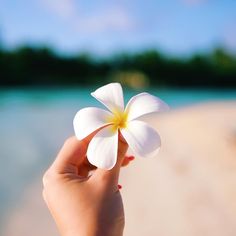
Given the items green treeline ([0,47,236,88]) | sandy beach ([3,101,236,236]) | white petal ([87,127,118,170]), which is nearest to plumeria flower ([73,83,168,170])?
white petal ([87,127,118,170])

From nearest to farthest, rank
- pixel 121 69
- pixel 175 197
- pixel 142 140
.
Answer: pixel 142 140 → pixel 175 197 → pixel 121 69

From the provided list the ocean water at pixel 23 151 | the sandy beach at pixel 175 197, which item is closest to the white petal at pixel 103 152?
the sandy beach at pixel 175 197

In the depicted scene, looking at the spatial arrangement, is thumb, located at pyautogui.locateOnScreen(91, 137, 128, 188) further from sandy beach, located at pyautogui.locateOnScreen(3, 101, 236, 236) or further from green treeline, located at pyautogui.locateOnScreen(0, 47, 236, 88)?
green treeline, located at pyautogui.locateOnScreen(0, 47, 236, 88)

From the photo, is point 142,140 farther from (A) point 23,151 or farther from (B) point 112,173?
(A) point 23,151

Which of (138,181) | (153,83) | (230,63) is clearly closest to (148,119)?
(138,181)

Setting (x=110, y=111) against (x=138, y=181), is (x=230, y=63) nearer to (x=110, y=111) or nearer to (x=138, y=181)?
(x=138, y=181)

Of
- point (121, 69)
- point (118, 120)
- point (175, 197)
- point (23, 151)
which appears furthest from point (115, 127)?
point (121, 69)
